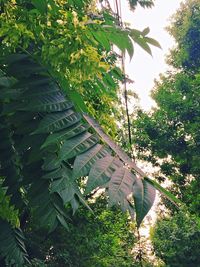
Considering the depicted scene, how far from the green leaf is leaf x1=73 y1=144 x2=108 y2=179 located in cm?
2

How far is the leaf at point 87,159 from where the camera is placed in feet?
4.58

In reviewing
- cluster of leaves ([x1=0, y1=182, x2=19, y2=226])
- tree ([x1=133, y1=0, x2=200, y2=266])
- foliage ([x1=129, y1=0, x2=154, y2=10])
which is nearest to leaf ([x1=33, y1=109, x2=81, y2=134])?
cluster of leaves ([x1=0, y1=182, x2=19, y2=226])

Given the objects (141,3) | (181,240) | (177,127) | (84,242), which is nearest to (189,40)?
(177,127)

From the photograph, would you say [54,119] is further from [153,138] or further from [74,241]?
[153,138]

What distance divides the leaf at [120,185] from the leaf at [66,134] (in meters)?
0.25

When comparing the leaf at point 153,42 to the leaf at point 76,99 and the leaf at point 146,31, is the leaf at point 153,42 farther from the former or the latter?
the leaf at point 76,99

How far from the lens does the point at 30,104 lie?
1.60m

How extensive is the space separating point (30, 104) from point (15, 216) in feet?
2.35

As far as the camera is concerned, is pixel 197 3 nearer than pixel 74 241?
No

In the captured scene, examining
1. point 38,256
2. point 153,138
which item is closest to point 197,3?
point 153,138

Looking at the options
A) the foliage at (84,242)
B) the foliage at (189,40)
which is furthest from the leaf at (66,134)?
the foliage at (189,40)

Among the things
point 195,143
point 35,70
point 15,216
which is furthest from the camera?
point 195,143

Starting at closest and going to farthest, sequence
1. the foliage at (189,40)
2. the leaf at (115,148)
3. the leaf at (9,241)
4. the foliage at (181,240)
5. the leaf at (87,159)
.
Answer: the leaf at (87,159)
the leaf at (115,148)
the leaf at (9,241)
the foliage at (181,240)
the foliage at (189,40)

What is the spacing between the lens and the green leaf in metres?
1.48
